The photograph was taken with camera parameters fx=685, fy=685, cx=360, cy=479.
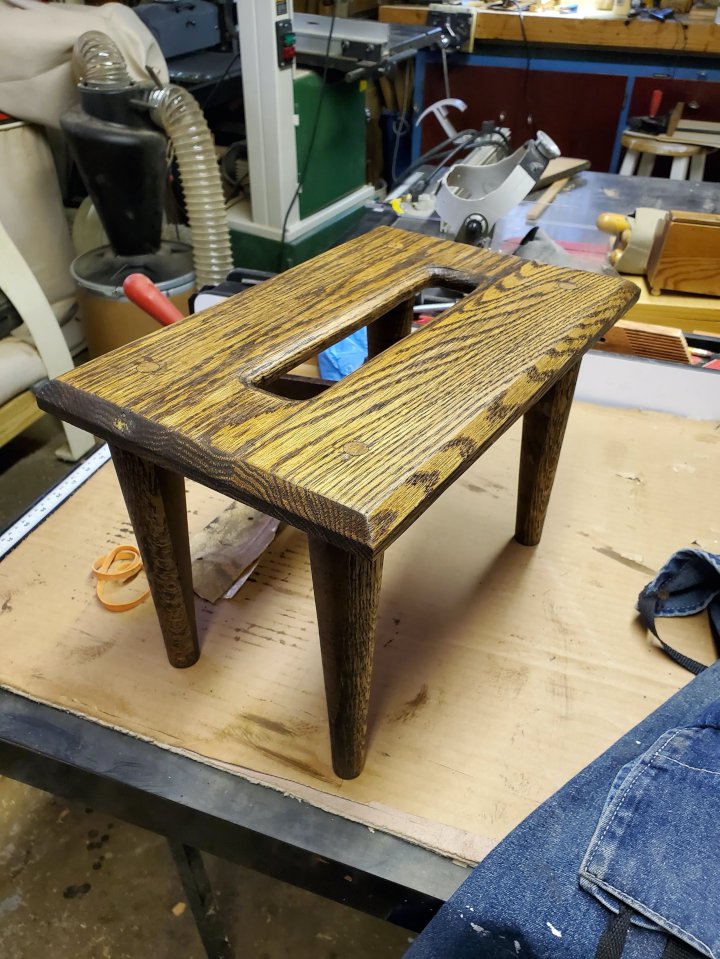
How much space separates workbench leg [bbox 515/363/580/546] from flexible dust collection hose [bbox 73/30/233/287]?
44.9 inches

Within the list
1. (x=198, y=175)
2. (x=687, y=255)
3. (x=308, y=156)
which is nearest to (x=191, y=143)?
(x=198, y=175)

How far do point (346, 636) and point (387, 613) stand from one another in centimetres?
26

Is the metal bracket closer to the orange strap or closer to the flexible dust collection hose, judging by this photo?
the flexible dust collection hose

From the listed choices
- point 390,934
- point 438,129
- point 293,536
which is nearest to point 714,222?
point 293,536

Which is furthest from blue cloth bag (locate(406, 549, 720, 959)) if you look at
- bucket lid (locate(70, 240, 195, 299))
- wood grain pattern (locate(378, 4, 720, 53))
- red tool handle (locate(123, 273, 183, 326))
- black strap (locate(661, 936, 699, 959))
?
wood grain pattern (locate(378, 4, 720, 53))

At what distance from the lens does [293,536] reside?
838 millimetres

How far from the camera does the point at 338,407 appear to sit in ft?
1.61

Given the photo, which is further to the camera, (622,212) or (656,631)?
(622,212)

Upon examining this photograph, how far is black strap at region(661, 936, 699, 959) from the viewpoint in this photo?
36 cm

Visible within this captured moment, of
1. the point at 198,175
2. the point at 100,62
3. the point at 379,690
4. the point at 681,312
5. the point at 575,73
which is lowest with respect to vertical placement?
the point at 379,690

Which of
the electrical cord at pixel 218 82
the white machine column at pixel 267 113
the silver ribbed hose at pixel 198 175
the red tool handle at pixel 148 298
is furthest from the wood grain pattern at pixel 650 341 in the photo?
the electrical cord at pixel 218 82

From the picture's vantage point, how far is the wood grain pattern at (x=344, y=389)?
0.42 meters

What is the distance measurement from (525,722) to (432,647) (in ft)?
0.39

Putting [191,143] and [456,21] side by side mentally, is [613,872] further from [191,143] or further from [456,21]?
[456,21]
